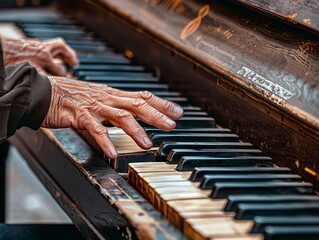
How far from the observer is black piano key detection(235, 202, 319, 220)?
5.16 feet

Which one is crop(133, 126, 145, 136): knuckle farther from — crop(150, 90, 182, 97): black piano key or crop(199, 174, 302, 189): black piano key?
crop(150, 90, 182, 97): black piano key

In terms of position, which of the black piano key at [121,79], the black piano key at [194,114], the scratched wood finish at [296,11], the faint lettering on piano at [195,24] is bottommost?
the black piano key at [121,79]

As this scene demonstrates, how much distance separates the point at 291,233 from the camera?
1488mm

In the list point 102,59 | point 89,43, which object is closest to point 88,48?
point 89,43

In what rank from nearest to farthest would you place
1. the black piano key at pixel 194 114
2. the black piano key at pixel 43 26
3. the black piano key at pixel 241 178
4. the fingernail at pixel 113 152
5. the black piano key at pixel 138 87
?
the black piano key at pixel 241 178 → the fingernail at pixel 113 152 → the black piano key at pixel 194 114 → the black piano key at pixel 138 87 → the black piano key at pixel 43 26

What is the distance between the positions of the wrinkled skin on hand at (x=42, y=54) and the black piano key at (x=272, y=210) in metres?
1.38

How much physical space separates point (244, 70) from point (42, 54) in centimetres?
98

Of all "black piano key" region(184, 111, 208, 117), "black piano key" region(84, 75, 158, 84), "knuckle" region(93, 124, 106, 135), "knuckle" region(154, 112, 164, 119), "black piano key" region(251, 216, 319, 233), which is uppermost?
"black piano key" region(251, 216, 319, 233)

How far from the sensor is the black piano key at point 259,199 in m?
1.61

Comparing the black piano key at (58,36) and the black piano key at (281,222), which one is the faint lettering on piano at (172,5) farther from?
the black piano key at (281,222)

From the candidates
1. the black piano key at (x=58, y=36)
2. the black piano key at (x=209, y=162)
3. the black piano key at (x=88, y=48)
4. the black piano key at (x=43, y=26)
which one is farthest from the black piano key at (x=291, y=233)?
the black piano key at (x=43, y=26)

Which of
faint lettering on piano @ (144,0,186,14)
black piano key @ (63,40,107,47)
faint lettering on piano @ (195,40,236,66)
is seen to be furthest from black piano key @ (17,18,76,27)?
faint lettering on piano @ (195,40,236,66)

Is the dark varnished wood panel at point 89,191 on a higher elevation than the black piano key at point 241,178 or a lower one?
lower

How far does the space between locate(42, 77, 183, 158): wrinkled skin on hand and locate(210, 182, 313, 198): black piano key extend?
37 cm
